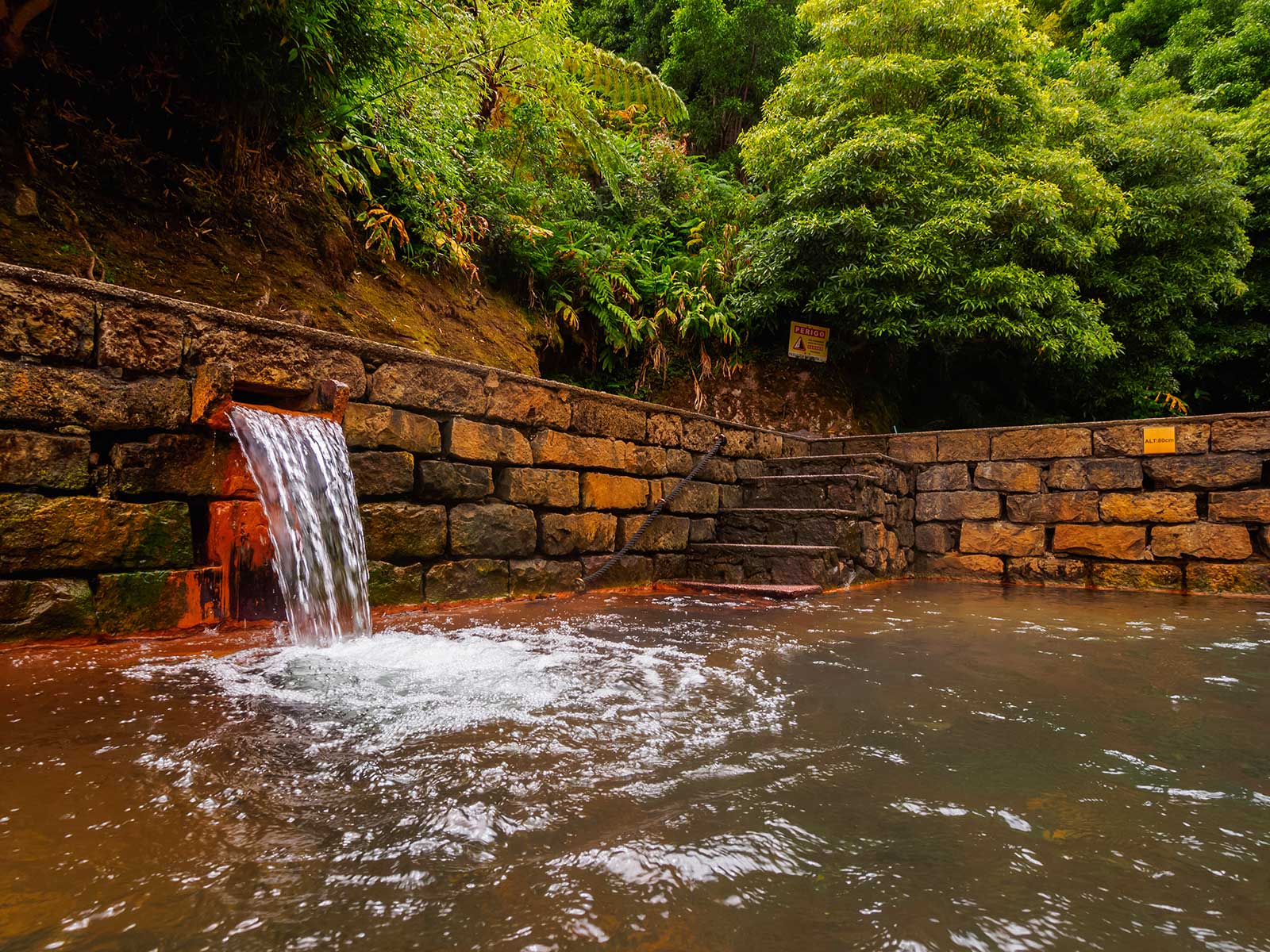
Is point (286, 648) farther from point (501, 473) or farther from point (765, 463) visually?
point (765, 463)

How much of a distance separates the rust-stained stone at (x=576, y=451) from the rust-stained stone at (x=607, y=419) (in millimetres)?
62

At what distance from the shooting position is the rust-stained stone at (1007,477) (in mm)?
6199

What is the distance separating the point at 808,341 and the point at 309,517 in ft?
24.8

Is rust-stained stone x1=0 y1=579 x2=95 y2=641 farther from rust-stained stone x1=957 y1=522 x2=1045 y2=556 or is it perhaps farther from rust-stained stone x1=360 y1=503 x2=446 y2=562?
rust-stained stone x1=957 y1=522 x2=1045 y2=556

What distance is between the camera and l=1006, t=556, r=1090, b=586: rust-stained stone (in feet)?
19.7

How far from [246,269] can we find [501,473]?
7.77 feet

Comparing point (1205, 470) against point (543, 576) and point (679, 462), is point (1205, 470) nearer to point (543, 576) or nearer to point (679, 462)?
point (679, 462)

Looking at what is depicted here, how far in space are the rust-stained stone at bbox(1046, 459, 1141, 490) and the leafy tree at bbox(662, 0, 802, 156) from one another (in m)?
11.4

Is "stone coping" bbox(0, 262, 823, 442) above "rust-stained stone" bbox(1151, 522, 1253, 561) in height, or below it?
above

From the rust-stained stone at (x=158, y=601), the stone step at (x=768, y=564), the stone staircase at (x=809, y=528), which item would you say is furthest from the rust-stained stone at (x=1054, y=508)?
the rust-stained stone at (x=158, y=601)

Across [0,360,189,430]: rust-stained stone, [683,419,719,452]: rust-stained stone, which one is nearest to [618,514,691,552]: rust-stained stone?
[683,419,719,452]: rust-stained stone

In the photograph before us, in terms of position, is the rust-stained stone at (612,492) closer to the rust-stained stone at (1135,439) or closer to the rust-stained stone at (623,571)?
the rust-stained stone at (623,571)

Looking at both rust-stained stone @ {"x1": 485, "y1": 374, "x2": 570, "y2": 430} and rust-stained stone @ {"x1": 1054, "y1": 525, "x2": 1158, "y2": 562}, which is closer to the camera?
rust-stained stone @ {"x1": 485, "y1": 374, "x2": 570, "y2": 430}

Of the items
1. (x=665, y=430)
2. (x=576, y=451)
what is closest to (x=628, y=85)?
(x=665, y=430)
